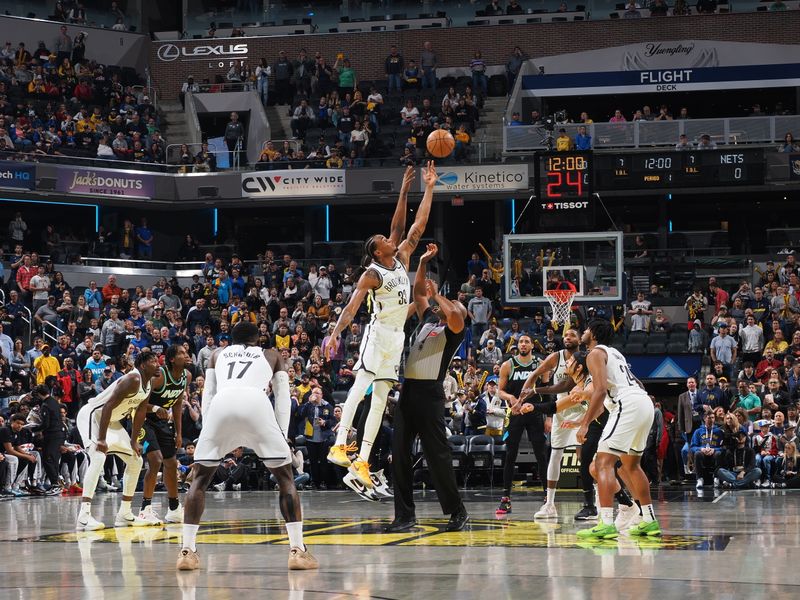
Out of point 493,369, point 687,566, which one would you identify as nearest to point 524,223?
point 493,369

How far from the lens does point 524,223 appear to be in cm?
3791

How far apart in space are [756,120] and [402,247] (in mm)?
23899

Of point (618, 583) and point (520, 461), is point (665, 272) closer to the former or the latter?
point (520, 461)

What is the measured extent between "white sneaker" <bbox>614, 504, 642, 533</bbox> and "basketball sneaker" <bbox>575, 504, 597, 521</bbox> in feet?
3.30

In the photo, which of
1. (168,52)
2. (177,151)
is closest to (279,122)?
(177,151)

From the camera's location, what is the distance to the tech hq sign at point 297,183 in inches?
1430

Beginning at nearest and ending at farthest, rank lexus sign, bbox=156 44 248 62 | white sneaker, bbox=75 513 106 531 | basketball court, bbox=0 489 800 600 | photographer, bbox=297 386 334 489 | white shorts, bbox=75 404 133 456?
A: basketball court, bbox=0 489 800 600
white sneaker, bbox=75 513 106 531
white shorts, bbox=75 404 133 456
photographer, bbox=297 386 334 489
lexus sign, bbox=156 44 248 62

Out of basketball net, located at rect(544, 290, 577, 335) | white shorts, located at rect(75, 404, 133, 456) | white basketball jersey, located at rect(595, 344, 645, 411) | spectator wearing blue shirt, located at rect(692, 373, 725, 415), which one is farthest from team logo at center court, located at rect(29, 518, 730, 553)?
basketball net, located at rect(544, 290, 577, 335)

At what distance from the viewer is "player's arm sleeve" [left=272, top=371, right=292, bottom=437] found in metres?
10.8

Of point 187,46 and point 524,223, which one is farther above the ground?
point 187,46

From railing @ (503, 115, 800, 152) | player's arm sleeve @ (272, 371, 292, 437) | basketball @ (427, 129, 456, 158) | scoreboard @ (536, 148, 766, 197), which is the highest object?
railing @ (503, 115, 800, 152)

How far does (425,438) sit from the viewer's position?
11812 millimetres

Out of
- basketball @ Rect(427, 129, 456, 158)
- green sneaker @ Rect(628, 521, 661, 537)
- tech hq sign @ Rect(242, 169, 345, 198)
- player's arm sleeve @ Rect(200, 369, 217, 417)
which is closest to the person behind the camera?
player's arm sleeve @ Rect(200, 369, 217, 417)

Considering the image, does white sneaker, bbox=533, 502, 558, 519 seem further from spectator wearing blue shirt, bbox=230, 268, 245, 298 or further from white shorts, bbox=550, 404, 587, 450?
spectator wearing blue shirt, bbox=230, 268, 245, 298
